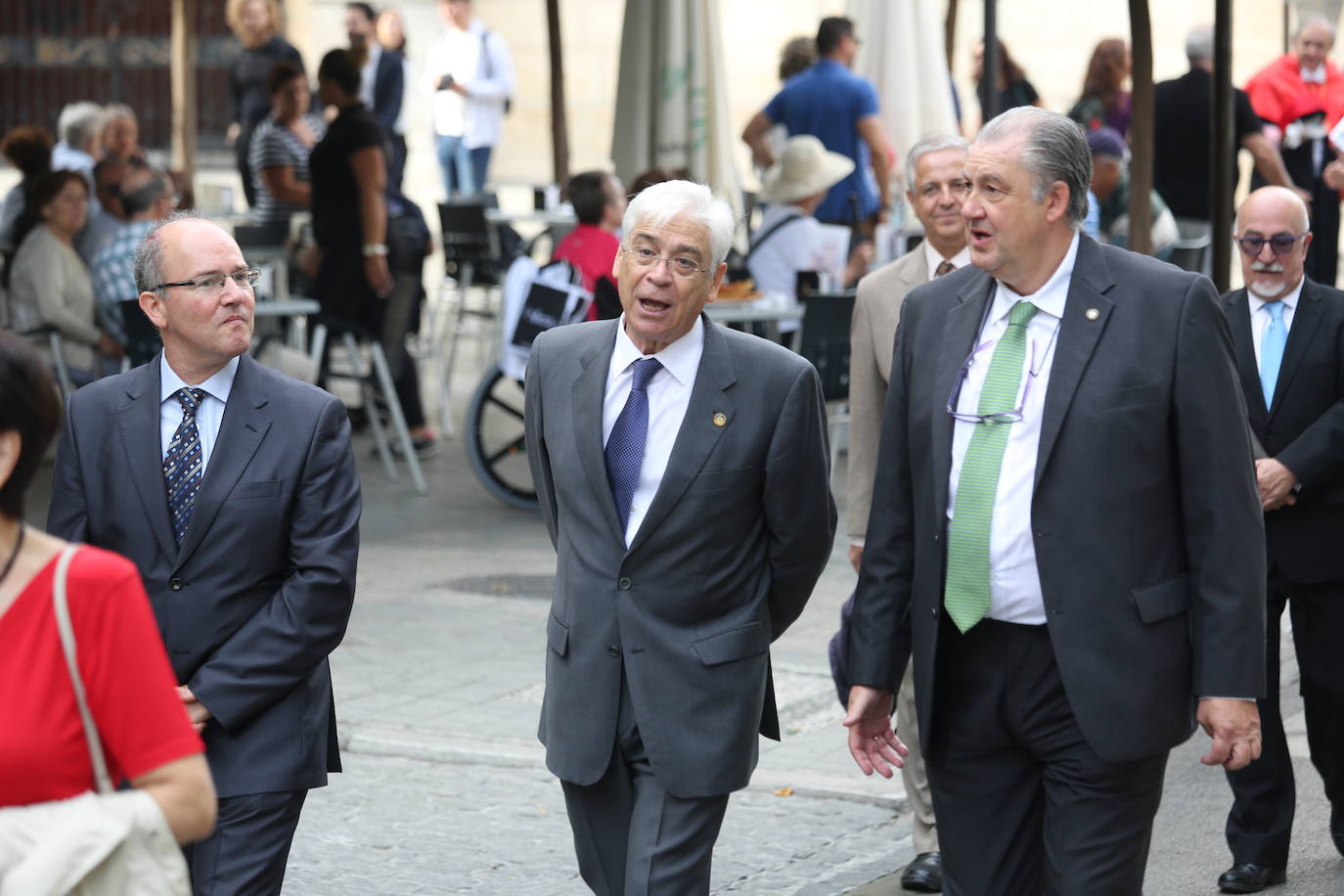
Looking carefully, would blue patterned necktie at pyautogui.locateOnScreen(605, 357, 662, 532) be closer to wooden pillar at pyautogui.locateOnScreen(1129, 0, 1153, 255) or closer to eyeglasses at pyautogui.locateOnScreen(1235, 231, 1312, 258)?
eyeglasses at pyautogui.locateOnScreen(1235, 231, 1312, 258)

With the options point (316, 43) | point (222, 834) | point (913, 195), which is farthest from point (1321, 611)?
point (316, 43)

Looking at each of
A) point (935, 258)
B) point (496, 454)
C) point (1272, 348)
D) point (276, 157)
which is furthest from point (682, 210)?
point (276, 157)

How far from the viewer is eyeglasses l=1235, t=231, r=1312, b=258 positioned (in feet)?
18.3

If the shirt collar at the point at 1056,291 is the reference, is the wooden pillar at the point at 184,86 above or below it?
above

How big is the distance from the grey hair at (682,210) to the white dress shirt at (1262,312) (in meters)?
2.11

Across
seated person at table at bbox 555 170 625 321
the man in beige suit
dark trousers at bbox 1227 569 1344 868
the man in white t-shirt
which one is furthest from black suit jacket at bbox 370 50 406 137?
dark trousers at bbox 1227 569 1344 868

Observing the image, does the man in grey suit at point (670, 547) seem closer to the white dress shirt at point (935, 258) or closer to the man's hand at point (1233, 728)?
the man's hand at point (1233, 728)

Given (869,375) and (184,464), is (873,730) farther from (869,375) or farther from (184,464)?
(869,375)

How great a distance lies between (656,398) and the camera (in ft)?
13.4

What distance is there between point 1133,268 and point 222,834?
2020 millimetres

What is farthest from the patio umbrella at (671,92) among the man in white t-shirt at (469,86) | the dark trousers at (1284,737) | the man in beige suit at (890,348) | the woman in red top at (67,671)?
the woman in red top at (67,671)

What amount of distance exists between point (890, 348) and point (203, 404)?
2040 mm

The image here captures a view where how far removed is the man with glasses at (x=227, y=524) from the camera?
12.7ft

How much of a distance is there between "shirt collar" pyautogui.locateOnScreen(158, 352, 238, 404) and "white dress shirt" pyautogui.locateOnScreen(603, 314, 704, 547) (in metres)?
0.74
